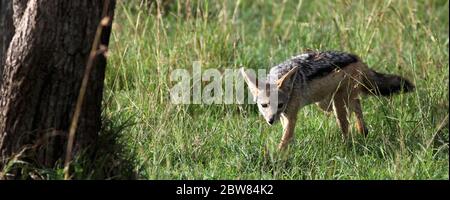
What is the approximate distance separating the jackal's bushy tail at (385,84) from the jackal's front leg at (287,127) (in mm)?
676

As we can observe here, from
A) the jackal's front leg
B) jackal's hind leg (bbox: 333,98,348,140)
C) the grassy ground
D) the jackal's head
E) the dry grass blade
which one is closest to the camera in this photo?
the dry grass blade

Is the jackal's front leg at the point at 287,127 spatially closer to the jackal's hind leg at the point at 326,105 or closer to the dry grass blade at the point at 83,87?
the jackal's hind leg at the point at 326,105

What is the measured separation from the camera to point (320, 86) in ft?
21.2

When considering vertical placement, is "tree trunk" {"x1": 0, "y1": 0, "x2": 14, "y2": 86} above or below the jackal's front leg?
above

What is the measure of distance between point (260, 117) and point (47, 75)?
6.89ft

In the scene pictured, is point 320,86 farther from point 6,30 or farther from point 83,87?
point 6,30

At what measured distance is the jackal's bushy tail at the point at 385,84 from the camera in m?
6.65

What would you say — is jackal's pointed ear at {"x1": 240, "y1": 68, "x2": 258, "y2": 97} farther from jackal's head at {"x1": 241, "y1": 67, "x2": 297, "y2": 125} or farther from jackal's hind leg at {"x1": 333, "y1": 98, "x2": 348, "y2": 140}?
jackal's hind leg at {"x1": 333, "y1": 98, "x2": 348, "y2": 140}

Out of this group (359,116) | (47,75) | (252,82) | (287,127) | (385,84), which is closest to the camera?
(47,75)

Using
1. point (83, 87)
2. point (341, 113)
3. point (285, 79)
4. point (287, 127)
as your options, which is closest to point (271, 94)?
point (285, 79)

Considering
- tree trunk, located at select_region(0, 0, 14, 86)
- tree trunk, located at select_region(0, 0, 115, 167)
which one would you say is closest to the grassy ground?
Answer: tree trunk, located at select_region(0, 0, 115, 167)

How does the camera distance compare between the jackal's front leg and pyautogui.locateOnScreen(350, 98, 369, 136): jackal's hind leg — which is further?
pyautogui.locateOnScreen(350, 98, 369, 136): jackal's hind leg

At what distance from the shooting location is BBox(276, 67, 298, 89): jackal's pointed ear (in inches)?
248
